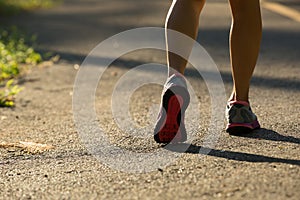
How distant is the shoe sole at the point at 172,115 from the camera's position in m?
3.50

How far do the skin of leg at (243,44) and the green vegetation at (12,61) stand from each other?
2.21m

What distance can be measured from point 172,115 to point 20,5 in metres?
13.1

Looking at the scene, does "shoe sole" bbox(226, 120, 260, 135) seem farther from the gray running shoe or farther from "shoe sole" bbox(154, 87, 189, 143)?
"shoe sole" bbox(154, 87, 189, 143)

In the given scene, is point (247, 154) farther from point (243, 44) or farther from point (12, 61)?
point (12, 61)

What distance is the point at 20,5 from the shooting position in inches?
634

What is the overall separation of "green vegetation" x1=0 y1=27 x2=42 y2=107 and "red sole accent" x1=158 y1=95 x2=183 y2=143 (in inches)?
85.9

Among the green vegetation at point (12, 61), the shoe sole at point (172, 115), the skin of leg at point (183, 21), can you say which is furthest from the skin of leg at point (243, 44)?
the green vegetation at point (12, 61)

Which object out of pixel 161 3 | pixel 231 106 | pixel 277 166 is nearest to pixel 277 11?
pixel 161 3

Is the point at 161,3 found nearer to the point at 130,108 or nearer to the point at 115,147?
the point at 130,108

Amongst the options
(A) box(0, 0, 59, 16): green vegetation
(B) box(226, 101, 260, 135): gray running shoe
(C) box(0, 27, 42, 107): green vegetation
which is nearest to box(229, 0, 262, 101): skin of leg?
(B) box(226, 101, 260, 135): gray running shoe

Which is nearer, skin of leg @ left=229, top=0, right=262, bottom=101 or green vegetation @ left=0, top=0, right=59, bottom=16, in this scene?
skin of leg @ left=229, top=0, right=262, bottom=101

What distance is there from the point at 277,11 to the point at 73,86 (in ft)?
20.0

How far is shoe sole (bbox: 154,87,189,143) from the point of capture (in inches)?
138

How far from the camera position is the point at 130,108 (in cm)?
493
